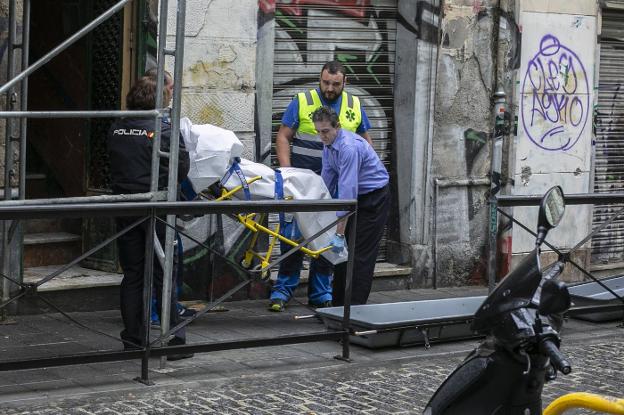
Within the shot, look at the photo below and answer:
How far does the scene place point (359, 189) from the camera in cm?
963

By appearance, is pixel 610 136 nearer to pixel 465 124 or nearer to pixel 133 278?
pixel 465 124

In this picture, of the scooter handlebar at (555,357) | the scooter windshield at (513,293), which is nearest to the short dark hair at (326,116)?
the scooter windshield at (513,293)

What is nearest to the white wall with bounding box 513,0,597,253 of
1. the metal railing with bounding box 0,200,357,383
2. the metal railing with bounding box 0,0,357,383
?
the metal railing with bounding box 0,200,357,383

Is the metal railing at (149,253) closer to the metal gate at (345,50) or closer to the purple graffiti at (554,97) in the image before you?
the metal gate at (345,50)

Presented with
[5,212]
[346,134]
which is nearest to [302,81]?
[346,134]

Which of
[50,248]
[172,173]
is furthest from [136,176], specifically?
[50,248]

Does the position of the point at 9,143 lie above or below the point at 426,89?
below

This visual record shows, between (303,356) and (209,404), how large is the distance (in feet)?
4.73

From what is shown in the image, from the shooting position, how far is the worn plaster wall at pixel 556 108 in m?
12.1

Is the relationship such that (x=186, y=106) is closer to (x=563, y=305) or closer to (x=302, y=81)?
(x=302, y=81)

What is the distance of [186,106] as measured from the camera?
32.8 ft

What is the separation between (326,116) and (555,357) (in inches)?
213

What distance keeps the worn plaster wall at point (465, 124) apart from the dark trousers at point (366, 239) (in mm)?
2082

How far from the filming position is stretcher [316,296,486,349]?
8648mm
